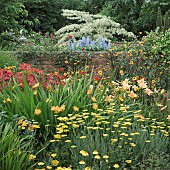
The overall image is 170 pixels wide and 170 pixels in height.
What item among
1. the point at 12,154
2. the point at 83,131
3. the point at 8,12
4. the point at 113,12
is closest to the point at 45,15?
the point at 113,12

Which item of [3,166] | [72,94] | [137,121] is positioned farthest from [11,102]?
[137,121]

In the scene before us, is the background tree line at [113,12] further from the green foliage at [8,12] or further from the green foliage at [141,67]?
the green foliage at [141,67]

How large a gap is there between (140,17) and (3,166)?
61.2ft

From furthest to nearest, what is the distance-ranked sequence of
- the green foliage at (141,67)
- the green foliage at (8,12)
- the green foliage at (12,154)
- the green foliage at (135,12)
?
the green foliage at (135,12)
the green foliage at (8,12)
the green foliage at (141,67)
the green foliage at (12,154)

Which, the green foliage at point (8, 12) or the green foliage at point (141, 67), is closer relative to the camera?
the green foliage at point (141, 67)

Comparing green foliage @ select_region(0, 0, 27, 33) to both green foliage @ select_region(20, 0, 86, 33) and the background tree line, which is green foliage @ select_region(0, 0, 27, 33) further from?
green foliage @ select_region(20, 0, 86, 33)

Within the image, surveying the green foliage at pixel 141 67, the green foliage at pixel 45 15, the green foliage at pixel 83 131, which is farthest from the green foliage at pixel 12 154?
the green foliage at pixel 45 15

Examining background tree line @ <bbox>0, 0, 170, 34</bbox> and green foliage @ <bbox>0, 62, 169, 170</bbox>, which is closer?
green foliage @ <bbox>0, 62, 169, 170</bbox>

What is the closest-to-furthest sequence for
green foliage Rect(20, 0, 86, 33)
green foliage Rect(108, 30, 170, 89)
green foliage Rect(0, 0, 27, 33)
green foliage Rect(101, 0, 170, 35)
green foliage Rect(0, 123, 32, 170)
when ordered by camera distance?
green foliage Rect(0, 123, 32, 170) → green foliage Rect(108, 30, 170, 89) → green foliage Rect(0, 0, 27, 33) → green foliage Rect(101, 0, 170, 35) → green foliage Rect(20, 0, 86, 33)

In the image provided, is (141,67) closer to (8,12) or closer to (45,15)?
(8,12)

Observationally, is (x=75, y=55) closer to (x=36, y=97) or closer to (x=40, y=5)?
(x=36, y=97)

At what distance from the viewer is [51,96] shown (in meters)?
4.03

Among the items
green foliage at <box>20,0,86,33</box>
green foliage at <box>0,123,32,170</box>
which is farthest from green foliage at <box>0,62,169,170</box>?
green foliage at <box>20,0,86,33</box>

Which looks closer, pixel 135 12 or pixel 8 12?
pixel 8 12
